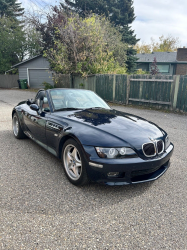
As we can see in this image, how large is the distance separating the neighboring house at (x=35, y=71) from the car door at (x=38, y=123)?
71.9 ft

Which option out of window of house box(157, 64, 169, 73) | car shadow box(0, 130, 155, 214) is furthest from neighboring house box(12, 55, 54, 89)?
car shadow box(0, 130, 155, 214)

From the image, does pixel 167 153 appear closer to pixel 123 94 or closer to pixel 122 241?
pixel 122 241

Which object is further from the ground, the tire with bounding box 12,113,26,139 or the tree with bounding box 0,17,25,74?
the tree with bounding box 0,17,25,74

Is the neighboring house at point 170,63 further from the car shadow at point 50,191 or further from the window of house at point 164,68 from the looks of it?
A: the car shadow at point 50,191

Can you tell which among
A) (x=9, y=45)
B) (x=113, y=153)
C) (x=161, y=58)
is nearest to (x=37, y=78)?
(x=9, y=45)

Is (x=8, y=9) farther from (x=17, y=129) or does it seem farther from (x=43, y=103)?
(x=43, y=103)

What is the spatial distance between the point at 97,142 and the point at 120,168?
17.3 inches

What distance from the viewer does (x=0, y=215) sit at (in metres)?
2.32

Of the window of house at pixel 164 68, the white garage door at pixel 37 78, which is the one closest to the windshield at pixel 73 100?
the white garage door at pixel 37 78

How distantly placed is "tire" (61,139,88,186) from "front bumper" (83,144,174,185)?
0.13 m

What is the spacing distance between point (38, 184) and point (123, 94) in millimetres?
9143

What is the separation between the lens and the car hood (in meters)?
2.75

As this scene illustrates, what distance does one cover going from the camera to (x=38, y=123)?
3873mm

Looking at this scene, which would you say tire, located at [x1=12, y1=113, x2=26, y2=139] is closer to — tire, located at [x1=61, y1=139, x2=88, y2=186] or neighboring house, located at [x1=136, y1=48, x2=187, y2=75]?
tire, located at [x1=61, y1=139, x2=88, y2=186]
